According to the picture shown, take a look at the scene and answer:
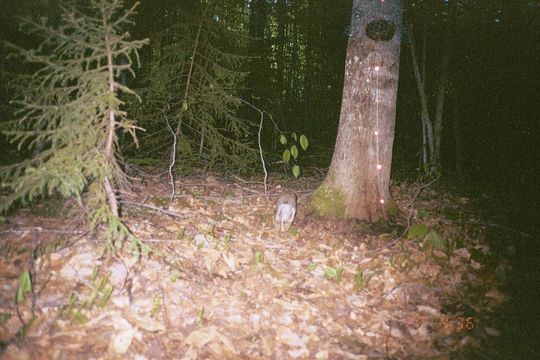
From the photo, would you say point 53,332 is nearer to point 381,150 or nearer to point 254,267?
point 254,267

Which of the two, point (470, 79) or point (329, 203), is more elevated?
point (470, 79)

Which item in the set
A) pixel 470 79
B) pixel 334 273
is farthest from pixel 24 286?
pixel 470 79

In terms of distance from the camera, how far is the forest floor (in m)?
2.96

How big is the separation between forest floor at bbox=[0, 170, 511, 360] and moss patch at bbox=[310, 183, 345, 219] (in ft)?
0.45

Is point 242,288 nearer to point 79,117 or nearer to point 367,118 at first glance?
point 79,117

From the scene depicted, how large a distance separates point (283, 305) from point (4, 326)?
7.90ft

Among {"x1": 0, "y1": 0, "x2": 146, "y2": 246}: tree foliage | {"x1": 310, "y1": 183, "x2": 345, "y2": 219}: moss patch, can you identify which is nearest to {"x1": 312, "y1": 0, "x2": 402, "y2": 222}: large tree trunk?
{"x1": 310, "y1": 183, "x2": 345, "y2": 219}: moss patch

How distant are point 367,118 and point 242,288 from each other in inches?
118

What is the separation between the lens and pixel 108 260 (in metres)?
3.69

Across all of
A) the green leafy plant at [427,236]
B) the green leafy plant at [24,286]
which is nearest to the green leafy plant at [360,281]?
the green leafy plant at [427,236]

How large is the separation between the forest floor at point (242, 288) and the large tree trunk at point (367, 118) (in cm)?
38

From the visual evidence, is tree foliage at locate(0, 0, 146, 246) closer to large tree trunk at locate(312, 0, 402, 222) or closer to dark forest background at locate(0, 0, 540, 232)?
large tree trunk at locate(312, 0, 402, 222)

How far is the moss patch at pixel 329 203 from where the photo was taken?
536 cm

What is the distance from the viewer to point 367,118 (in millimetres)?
5102
